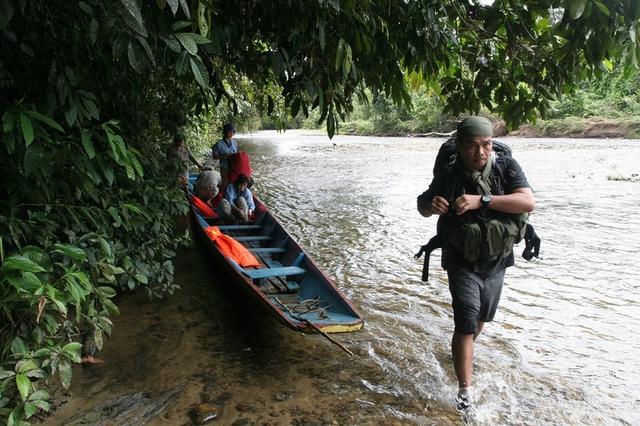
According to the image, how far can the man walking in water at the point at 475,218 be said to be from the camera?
9.13 feet

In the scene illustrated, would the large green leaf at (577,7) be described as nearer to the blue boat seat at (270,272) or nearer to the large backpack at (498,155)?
the large backpack at (498,155)

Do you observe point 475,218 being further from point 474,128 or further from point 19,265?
point 19,265

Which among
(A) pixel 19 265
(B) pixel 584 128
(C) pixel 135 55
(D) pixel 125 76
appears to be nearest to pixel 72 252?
(A) pixel 19 265

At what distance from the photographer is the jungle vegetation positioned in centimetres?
190

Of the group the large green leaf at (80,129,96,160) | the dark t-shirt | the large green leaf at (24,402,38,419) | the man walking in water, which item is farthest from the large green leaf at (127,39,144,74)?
the dark t-shirt

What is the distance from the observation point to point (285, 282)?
15.7 ft

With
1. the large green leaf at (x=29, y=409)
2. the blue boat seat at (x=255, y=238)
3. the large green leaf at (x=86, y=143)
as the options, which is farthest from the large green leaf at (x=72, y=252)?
Result: the blue boat seat at (x=255, y=238)

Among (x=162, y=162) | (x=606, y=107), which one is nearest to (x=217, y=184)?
(x=162, y=162)

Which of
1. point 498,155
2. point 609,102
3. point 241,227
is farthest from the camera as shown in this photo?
point 609,102

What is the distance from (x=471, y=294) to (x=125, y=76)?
8.86 ft

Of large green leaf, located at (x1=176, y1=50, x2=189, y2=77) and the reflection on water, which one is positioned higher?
large green leaf, located at (x1=176, y1=50, x2=189, y2=77)

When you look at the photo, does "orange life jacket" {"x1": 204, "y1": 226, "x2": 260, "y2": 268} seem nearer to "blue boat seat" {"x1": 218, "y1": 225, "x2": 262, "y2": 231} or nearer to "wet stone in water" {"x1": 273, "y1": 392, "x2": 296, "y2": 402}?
"blue boat seat" {"x1": 218, "y1": 225, "x2": 262, "y2": 231}

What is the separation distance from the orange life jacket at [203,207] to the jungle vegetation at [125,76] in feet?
10.2

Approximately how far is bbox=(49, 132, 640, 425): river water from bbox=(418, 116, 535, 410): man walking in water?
2.59ft
